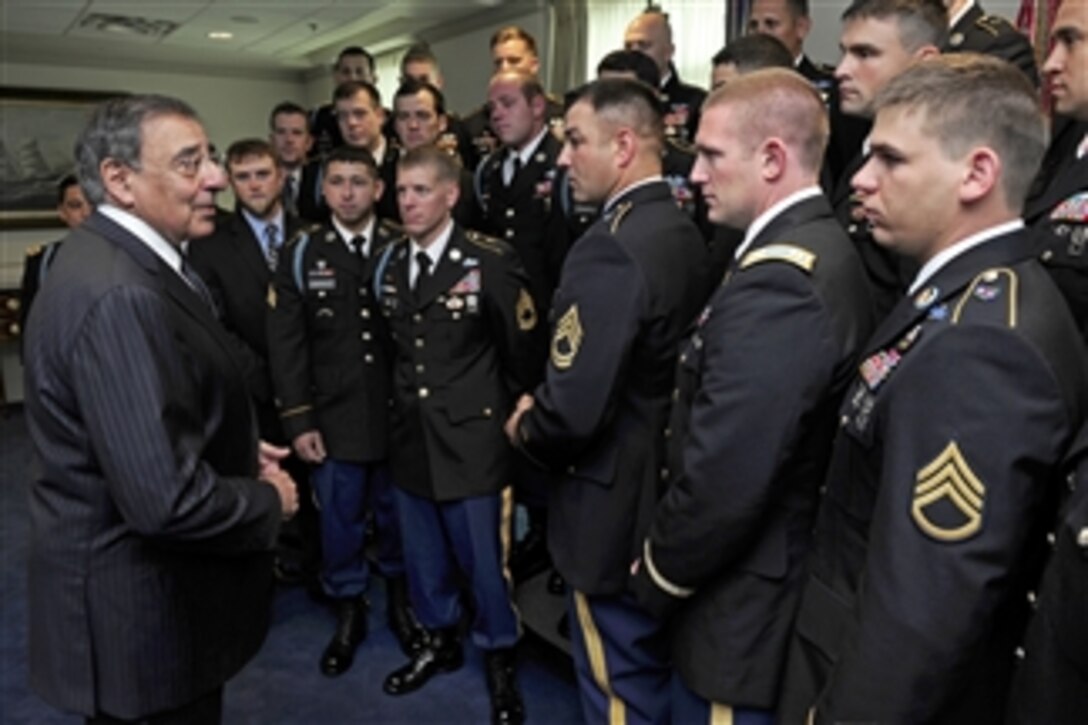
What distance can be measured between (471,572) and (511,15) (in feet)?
18.7

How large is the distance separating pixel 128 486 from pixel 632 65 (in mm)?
2153

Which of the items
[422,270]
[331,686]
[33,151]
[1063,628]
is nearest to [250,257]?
[422,270]

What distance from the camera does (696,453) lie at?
1.30m

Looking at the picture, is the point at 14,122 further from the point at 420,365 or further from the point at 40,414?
the point at 40,414

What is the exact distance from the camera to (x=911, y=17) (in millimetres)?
1787

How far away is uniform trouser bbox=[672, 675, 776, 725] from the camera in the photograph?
1.39 m

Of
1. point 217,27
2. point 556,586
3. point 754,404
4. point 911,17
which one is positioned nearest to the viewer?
point 754,404

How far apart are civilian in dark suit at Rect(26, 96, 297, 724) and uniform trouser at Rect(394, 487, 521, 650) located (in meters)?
0.94

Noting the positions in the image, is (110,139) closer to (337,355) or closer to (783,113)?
(783,113)

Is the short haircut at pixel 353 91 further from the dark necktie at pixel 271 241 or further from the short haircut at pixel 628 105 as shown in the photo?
the short haircut at pixel 628 105

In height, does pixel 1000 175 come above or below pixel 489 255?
above

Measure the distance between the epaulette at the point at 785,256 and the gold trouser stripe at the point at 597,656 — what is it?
2.96 ft

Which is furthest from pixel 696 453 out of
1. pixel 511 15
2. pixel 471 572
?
pixel 511 15

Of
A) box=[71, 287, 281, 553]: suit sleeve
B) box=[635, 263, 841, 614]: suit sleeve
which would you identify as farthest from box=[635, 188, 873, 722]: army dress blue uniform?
box=[71, 287, 281, 553]: suit sleeve
